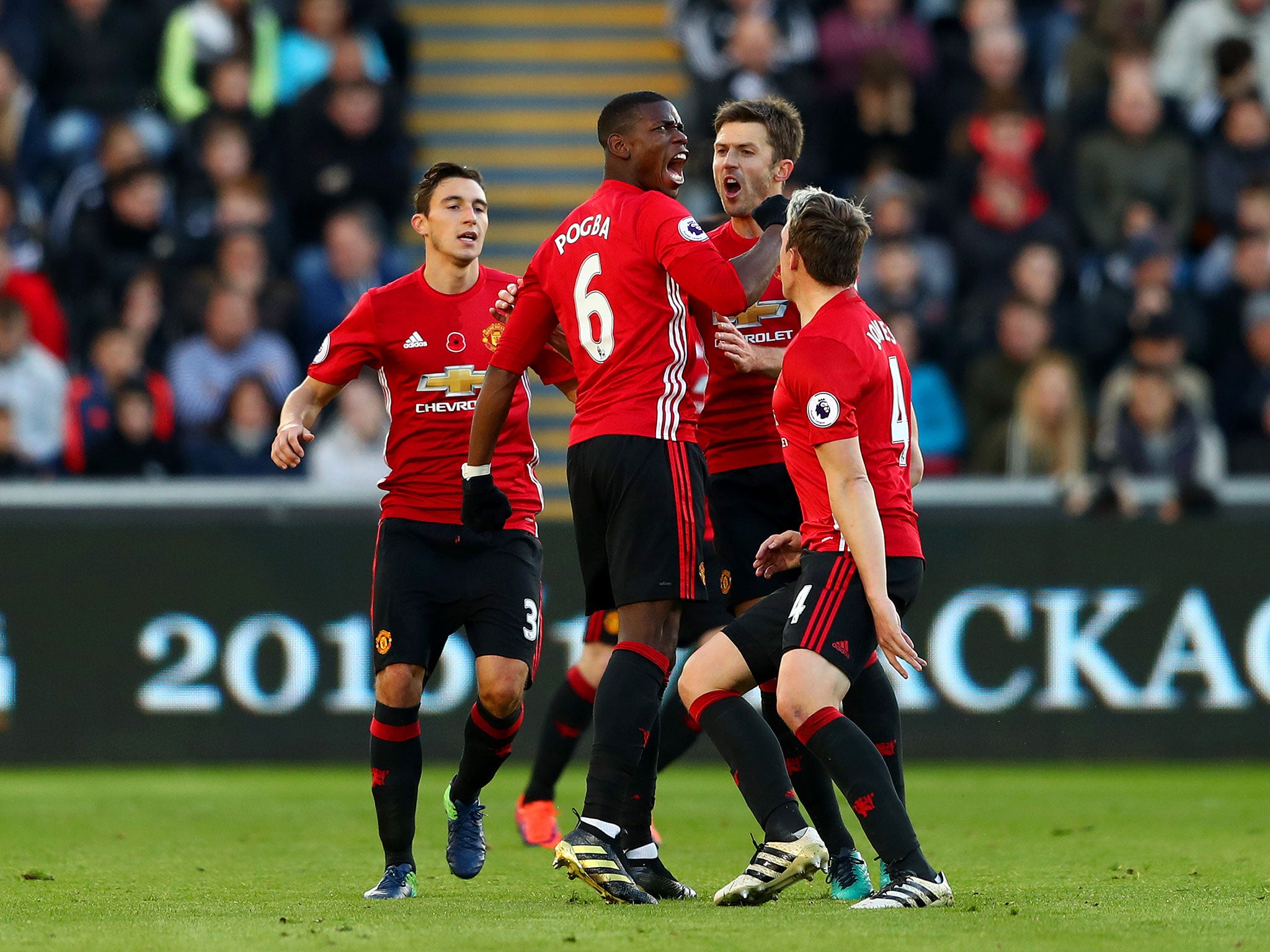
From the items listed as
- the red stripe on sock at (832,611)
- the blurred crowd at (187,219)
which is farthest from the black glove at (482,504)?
the blurred crowd at (187,219)

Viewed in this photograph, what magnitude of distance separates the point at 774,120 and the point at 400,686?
7.48ft

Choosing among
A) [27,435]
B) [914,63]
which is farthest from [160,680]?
[914,63]

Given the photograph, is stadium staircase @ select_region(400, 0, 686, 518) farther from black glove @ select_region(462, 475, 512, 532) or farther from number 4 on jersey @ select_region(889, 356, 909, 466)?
number 4 on jersey @ select_region(889, 356, 909, 466)

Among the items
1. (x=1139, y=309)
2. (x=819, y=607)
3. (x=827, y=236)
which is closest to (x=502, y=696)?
(x=819, y=607)

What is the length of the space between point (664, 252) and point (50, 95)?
10.3m

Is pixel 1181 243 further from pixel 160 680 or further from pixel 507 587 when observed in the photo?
pixel 507 587

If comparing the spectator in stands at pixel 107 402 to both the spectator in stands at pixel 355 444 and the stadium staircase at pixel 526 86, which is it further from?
the stadium staircase at pixel 526 86

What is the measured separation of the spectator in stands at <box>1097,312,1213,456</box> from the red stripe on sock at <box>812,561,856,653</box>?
6.52m

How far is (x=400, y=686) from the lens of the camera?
657cm

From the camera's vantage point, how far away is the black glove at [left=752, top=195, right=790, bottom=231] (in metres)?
6.14

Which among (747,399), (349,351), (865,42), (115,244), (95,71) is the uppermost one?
(865,42)

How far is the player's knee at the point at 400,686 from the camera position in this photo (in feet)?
21.5

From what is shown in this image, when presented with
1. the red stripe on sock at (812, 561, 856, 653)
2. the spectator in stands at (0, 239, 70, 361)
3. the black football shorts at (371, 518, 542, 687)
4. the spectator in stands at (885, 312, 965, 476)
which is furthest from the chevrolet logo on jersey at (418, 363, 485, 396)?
the spectator in stands at (0, 239, 70, 361)

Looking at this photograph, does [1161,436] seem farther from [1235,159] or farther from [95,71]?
[95,71]
